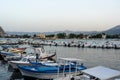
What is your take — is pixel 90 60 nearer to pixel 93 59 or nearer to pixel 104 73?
pixel 93 59

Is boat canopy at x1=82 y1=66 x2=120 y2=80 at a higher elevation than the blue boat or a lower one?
higher

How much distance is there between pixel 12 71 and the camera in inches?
1639

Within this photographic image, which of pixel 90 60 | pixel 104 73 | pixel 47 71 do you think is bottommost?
pixel 90 60

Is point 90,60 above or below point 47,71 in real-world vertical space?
below

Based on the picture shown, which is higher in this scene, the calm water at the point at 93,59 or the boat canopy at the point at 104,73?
the boat canopy at the point at 104,73

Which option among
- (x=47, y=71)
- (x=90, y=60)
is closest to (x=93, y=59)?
(x=90, y=60)

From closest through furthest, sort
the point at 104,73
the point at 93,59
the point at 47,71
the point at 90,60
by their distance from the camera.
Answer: the point at 104,73, the point at 47,71, the point at 90,60, the point at 93,59

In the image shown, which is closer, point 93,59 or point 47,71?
point 47,71

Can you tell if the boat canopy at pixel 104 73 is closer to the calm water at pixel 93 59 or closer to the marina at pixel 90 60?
the marina at pixel 90 60

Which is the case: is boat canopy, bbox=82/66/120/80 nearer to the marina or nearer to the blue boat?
the marina

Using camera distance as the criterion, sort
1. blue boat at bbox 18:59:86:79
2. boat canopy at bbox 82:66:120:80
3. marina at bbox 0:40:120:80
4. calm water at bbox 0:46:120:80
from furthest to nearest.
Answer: calm water at bbox 0:46:120:80
marina at bbox 0:40:120:80
blue boat at bbox 18:59:86:79
boat canopy at bbox 82:66:120:80

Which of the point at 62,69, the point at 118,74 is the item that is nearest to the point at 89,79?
the point at 118,74

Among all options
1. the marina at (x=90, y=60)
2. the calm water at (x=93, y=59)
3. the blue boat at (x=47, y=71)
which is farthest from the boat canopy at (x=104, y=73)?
the calm water at (x=93, y=59)

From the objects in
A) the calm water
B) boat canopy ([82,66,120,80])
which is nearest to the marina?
the calm water
